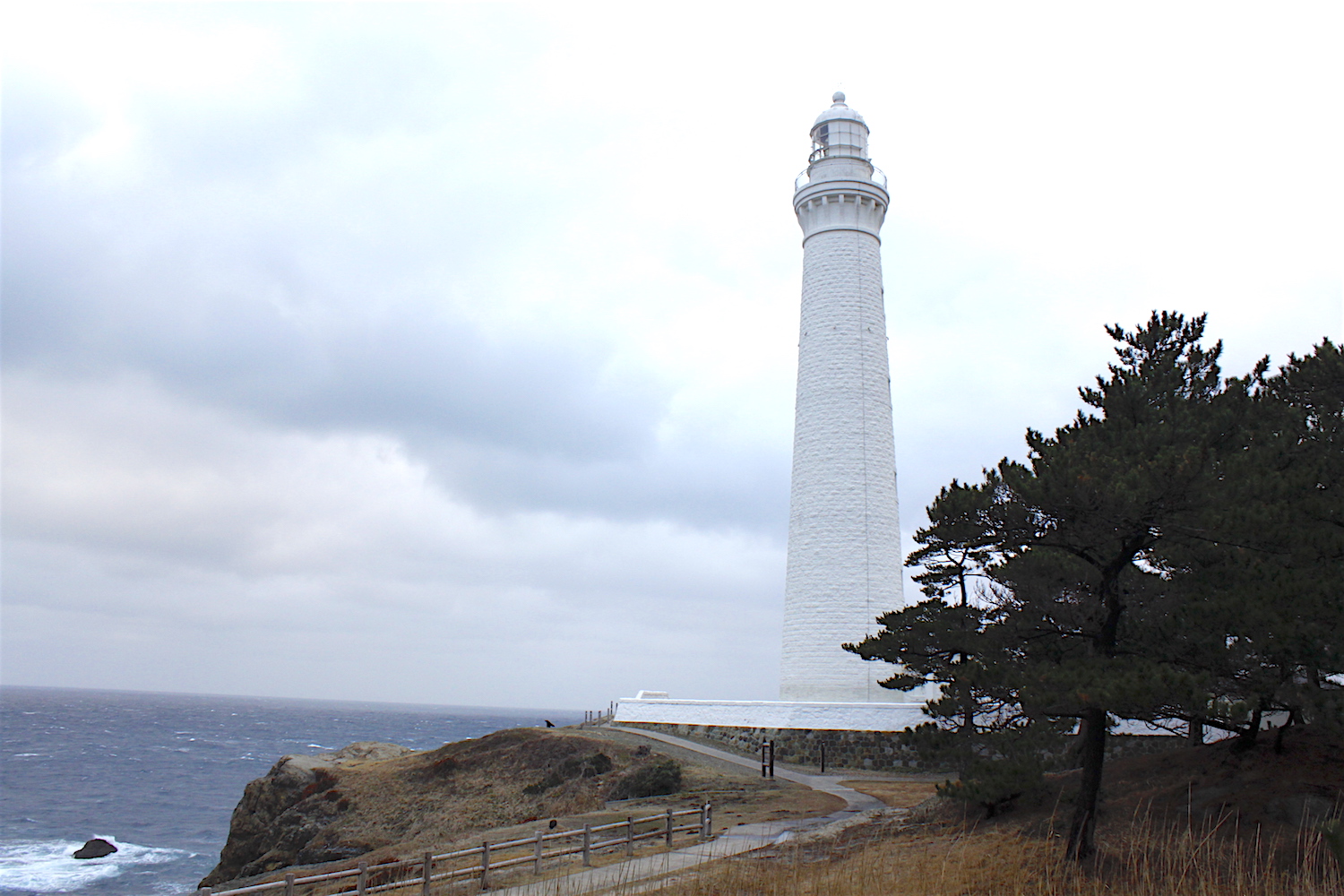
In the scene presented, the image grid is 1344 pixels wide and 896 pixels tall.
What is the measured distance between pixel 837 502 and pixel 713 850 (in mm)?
17230

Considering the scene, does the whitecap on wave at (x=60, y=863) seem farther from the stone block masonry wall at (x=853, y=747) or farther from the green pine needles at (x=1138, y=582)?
the green pine needles at (x=1138, y=582)

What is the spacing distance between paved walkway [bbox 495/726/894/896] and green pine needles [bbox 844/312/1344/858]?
2.94 m

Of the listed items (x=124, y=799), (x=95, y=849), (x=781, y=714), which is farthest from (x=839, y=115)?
(x=124, y=799)

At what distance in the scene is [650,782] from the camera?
76.1 ft

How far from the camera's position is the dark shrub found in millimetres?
23000

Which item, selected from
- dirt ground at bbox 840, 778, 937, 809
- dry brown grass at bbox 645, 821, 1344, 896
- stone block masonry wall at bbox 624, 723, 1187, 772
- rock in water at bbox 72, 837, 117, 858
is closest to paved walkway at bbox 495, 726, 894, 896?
dirt ground at bbox 840, 778, 937, 809

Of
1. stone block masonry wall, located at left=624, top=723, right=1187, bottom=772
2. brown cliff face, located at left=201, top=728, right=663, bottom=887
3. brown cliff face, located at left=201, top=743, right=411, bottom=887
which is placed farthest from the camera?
stone block masonry wall, located at left=624, top=723, right=1187, bottom=772

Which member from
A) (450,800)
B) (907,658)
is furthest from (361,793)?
(907,658)

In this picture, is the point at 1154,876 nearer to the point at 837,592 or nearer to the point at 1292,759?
the point at 1292,759

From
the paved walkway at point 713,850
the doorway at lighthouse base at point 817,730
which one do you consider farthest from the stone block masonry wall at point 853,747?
the paved walkway at point 713,850

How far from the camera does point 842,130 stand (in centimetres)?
3338

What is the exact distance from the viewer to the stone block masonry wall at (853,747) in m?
25.4

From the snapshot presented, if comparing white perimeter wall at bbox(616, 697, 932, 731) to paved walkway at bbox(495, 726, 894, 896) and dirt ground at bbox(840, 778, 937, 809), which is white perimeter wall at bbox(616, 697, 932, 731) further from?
paved walkway at bbox(495, 726, 894, 896)

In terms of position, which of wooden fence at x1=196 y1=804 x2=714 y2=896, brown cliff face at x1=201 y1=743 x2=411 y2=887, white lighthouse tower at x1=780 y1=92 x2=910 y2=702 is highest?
white lighthouse tower at x1=780 y1=92 x2=910 y2=702
